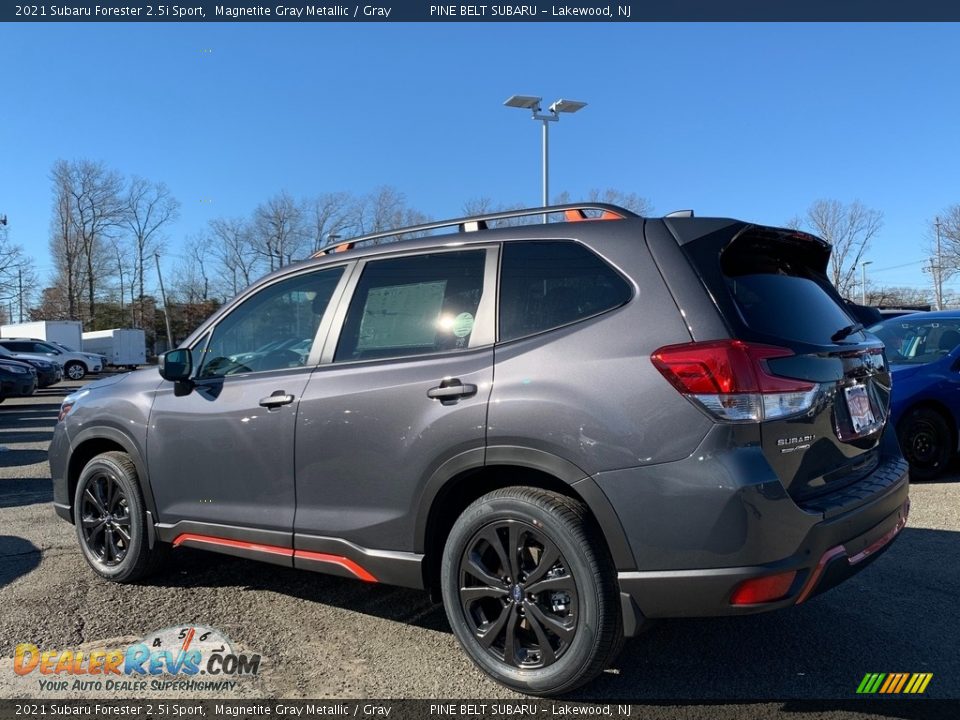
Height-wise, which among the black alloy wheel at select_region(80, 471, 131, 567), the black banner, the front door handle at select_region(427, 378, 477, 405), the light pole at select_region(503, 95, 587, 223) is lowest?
the black banner

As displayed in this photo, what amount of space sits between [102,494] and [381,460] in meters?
2.35

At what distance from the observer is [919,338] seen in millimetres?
7480

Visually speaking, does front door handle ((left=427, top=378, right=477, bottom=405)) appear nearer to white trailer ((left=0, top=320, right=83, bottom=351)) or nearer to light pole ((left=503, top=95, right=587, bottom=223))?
light pole ((left=503, top=95, right=587, bottom=223))

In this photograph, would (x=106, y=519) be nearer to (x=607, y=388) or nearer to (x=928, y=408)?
(x=607, y=388)

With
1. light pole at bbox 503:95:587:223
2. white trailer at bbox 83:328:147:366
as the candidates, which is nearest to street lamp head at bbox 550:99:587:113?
light pole at bbox 503:95:587:223

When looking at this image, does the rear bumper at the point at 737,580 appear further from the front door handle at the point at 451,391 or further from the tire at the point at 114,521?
the tire at the point at 114,521

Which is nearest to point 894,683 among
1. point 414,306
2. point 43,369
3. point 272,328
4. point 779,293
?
point 779,293

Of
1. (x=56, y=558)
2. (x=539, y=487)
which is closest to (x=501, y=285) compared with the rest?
(x=539, y=487)

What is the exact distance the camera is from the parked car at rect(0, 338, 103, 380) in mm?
28234

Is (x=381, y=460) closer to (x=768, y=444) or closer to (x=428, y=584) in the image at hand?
(x=428, y=584)

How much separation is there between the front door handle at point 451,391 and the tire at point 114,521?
7.45ft

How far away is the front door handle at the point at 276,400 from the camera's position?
3556mm

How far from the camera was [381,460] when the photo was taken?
3.20m

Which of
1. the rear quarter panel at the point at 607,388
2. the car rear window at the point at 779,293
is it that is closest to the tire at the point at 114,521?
the rear quarter panel at the point at 607,388
